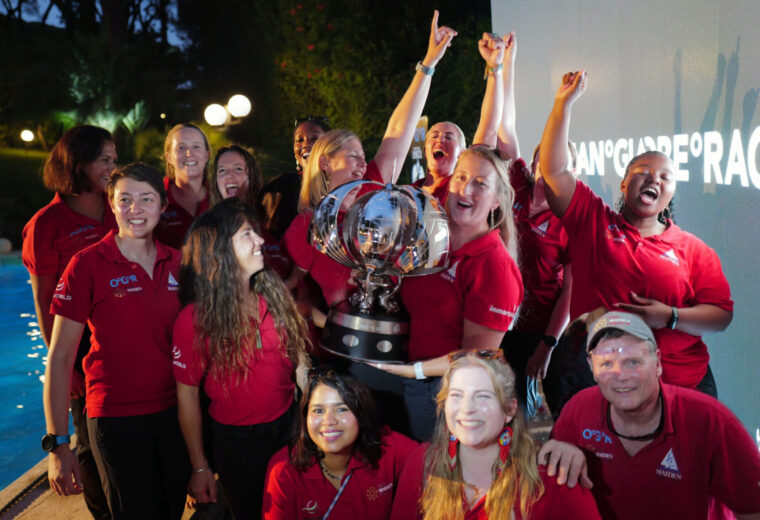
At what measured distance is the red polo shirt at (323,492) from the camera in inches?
86.3

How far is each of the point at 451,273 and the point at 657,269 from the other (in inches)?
31.3

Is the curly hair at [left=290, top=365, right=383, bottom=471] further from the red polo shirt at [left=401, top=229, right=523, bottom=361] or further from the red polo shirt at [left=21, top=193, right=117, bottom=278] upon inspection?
the red polo shirt at [left=21, top=193, right=117, bottom=278]

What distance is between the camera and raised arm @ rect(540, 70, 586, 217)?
2.46 m

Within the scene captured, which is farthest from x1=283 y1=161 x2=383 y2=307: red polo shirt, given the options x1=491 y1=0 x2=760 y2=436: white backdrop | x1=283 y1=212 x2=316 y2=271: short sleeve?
x1=491 y1=0 x2=760 y2=436: white backdrop

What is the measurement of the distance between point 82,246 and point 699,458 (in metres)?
2.53

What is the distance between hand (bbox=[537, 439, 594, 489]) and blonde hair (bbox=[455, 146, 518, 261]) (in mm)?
832

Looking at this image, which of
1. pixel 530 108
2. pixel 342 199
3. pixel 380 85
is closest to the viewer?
pixel 342 199

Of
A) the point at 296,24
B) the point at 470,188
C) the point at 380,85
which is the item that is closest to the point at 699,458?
the point at 470,188

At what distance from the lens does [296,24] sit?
13852 mm

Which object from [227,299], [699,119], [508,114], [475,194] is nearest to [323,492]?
[227,299]

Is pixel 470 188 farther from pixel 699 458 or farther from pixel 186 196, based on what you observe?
pixel 186 196

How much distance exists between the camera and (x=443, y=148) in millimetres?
3564

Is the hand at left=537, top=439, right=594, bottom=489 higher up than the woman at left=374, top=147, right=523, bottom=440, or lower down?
lower down

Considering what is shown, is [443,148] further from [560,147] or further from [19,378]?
[19,378]
